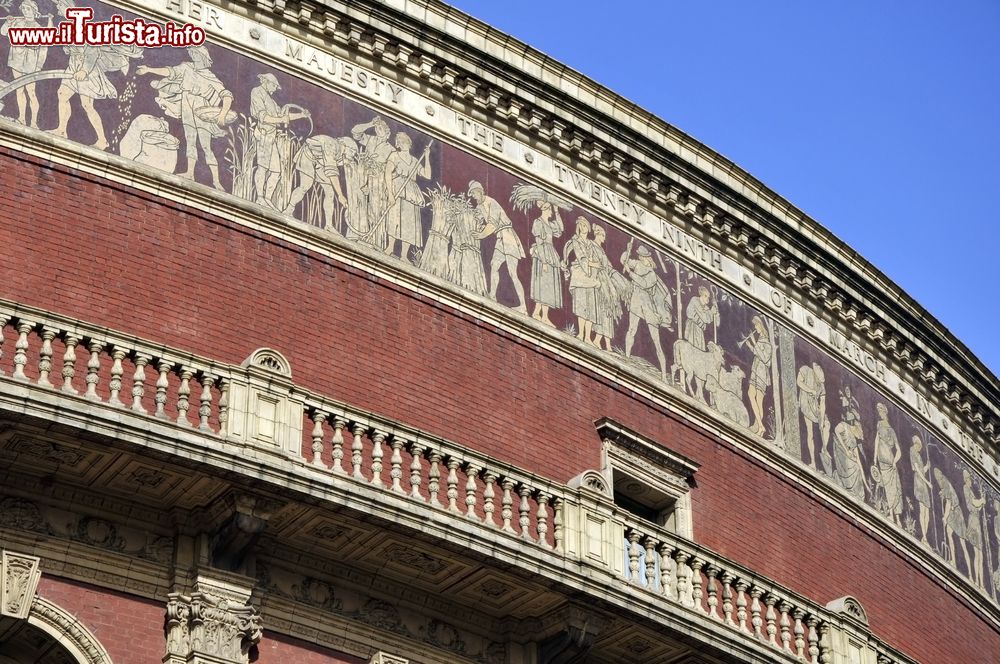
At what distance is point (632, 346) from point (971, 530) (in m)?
8.79

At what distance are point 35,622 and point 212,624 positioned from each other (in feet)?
5.70

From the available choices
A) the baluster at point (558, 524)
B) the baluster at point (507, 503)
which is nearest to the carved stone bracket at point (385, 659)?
the baluster at point (507, 503)

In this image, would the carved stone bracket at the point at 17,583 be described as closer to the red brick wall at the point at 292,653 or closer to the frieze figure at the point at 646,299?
the red brick wall at the point at 292,653

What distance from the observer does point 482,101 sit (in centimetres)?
2684

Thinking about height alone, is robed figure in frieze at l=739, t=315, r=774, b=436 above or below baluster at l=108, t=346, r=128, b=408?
above

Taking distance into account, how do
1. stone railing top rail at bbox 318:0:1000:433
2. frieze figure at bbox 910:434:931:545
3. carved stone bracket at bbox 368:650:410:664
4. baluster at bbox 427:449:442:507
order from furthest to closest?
frieze figure at bbox 910:434:931:545, stone railing top rail at bbox 318:0:1000:433, baluster at bbox 427:449:442:507, carved stone bracket at bbox 368:650:410:664

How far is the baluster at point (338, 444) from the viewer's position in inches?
819

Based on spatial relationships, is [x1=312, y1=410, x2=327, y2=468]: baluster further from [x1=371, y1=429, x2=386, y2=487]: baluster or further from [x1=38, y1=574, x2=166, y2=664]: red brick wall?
[x1=38, y1=574, x2=166, y2=664]: red brick wall

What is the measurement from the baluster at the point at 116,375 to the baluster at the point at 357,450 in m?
2.50

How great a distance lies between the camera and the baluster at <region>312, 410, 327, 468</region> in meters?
20.8

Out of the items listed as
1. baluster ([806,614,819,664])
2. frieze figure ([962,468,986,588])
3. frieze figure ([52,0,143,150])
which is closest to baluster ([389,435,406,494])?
frieze figure ([52,0,143,150])

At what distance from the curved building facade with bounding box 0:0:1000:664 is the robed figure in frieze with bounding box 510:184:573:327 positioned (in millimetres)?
53

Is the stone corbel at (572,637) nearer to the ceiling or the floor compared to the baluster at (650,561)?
nearer to the floor

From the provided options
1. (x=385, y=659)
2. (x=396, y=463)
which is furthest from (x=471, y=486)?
(x=385, y=659)
